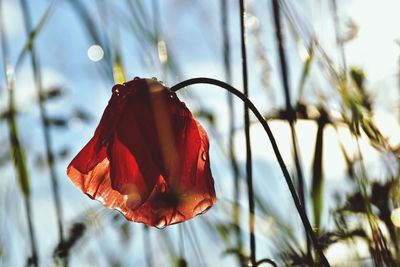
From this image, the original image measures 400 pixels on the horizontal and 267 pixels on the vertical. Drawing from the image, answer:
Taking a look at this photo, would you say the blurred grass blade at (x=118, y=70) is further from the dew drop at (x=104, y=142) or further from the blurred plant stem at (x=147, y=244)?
the blurred plant stem at (x=147, y=244)

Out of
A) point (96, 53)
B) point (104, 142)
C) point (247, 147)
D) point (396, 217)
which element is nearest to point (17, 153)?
point (96, 53)

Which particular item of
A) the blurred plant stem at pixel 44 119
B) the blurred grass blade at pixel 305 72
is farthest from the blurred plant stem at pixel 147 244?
the blurred grass blade at pixel 305 72

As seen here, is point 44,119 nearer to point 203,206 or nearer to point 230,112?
point 230,112

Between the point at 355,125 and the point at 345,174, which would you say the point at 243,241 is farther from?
the point at 355,125

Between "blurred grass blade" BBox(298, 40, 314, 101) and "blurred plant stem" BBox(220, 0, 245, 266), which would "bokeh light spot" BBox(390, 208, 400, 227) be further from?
"blurred plant stem" BBox(220, 0, 245, 266)

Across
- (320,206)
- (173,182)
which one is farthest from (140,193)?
(320,206)

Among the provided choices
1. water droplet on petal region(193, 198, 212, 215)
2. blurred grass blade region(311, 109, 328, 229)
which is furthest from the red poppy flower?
blurred grass blade region(311, 109, 328, 229)

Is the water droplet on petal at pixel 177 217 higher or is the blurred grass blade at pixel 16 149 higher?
the blurred grass blade at pixel 16 149
